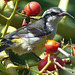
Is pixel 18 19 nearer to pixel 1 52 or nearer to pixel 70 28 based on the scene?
pixel 70 28

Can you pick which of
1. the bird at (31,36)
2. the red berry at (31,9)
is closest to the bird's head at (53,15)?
the bird at (31,36)

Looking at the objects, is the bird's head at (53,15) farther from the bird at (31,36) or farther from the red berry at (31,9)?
the red berry at (31,9)

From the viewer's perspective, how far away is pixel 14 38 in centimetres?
139

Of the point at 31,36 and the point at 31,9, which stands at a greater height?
the point at 31,9

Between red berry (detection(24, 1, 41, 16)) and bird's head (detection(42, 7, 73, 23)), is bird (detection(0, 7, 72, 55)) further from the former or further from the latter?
red berry (detection(24, 1, 41, 16))

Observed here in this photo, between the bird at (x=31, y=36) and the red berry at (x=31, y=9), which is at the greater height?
the red berry at (x=31, y=9)

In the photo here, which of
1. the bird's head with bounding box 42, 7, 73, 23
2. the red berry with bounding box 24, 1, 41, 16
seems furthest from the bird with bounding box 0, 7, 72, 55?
the red berry with bounding box 24, 1, 41, 16

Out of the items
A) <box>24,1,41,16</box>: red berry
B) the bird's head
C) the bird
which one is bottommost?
the bird

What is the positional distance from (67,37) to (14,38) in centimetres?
68

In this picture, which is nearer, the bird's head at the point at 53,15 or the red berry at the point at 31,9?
the red berry at the point at 31,9

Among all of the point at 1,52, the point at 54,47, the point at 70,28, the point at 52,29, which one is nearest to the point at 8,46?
the point at 1,52

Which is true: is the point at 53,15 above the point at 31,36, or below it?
above

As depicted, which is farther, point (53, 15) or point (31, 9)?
point (53, 15)

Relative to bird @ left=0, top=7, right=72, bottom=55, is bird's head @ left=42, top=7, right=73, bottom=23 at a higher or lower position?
higher
